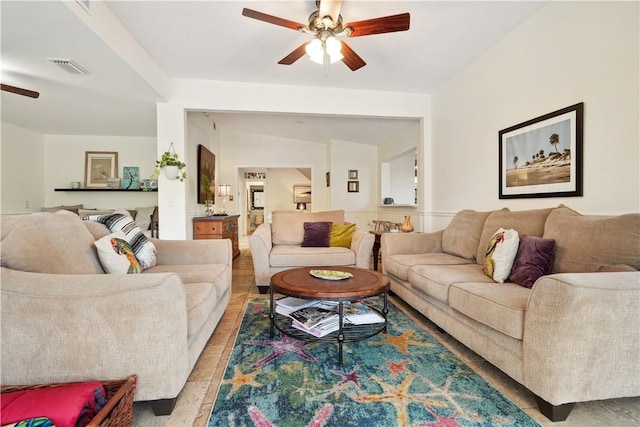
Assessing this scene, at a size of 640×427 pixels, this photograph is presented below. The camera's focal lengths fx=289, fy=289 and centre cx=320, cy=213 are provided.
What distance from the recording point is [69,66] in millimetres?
2645

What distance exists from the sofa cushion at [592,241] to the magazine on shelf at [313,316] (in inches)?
56.9

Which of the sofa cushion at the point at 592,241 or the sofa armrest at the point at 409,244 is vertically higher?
the sofa cushion at the point at 592,241

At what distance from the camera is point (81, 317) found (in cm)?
114

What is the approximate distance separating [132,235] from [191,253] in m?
0.49

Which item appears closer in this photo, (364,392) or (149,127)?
(364,392)

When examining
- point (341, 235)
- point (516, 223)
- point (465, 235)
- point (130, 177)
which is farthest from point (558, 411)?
point (130, 177)

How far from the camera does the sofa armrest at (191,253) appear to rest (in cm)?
245

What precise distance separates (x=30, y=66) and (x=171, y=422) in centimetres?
333

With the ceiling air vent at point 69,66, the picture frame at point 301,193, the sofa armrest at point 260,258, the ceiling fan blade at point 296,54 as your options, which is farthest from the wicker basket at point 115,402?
the picture frame at point 301,193

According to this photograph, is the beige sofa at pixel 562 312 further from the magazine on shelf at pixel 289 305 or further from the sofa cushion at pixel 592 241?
the magazine on shelf at pixel 289 305

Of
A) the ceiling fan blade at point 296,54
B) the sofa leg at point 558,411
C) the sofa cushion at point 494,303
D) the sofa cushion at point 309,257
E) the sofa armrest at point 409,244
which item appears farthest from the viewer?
the sofa cushion at point 309,257

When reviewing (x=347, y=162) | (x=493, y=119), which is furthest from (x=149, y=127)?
(x=493, y=119)

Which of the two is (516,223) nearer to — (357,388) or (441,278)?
(441,278)

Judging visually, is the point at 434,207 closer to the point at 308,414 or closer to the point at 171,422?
the point at 308,414
